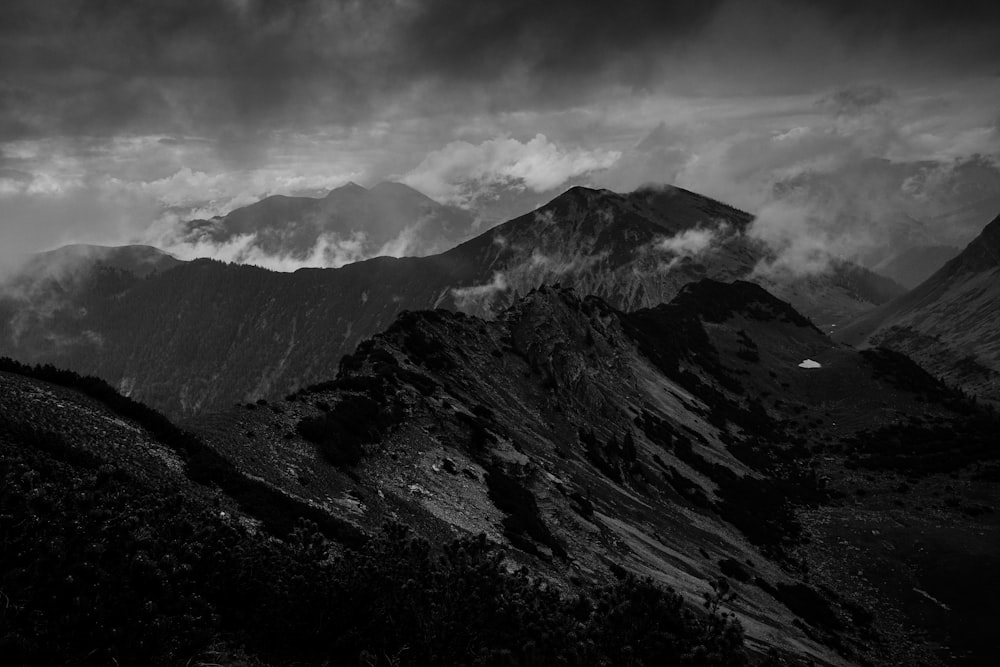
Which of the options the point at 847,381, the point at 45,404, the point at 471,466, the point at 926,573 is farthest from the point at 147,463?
the point at 847,381

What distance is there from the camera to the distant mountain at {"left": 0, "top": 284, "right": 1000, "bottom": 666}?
35.1ft

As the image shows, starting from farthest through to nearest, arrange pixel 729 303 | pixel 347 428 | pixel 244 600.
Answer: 1. pixel 729 303
2. pixel 347 428
3. pixel 244 600

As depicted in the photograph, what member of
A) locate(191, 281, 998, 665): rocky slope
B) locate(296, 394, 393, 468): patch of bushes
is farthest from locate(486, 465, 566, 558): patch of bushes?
locate(296, 394, 393, 468): patch of bushes

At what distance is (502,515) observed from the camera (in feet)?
114

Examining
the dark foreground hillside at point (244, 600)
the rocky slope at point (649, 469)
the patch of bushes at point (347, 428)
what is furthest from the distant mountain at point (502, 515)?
the rocky slope at point (649, 469)

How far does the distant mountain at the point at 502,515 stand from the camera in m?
10.7

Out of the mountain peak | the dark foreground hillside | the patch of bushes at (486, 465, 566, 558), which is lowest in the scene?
the patch of bushes at (486, 465, 566, 558)

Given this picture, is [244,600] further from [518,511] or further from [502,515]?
[518,511]

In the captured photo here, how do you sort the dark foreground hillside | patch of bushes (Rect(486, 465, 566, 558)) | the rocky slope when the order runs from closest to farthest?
the dark foreground hillside
patch of bushes (Rect(486, 465, 566, 558))
the rocky slope

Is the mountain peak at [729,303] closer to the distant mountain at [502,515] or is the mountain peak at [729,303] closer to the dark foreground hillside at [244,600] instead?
the distant mountain at [502,515]

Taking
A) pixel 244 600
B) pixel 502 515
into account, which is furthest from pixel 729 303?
pixel 244 600

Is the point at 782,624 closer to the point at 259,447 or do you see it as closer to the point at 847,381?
the point at 259,447

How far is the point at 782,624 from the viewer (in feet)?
133

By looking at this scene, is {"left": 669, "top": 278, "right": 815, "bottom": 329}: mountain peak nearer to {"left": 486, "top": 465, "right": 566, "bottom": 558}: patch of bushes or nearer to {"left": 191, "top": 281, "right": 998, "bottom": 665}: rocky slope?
{"left": 191, "top": 281, "right": 998, "bottom": 665}: rocky slope
